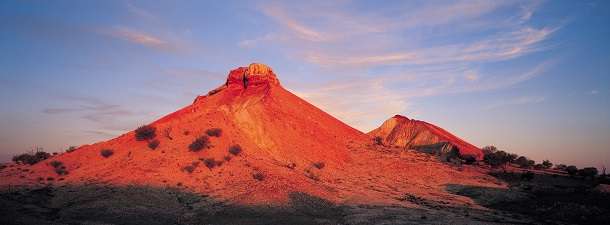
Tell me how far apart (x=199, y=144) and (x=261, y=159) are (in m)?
6.41

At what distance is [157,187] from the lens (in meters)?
38.1

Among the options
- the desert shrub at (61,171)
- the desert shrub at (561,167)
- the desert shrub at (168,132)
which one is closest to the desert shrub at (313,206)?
the desert shrub at (168,132)

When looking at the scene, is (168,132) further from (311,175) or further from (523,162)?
(523,162)

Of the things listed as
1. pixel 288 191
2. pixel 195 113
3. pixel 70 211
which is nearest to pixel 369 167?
pixel 288 191

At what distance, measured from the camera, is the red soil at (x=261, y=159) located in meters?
40.1

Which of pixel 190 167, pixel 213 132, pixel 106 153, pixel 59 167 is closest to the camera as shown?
pixel 190 167

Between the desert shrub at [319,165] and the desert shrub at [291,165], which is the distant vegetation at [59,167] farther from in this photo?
the desert shrub at [319,165]

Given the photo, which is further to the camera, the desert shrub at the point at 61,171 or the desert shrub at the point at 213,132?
the desert shrub at the point at 213,132

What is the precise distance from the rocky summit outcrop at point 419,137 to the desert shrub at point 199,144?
31102 mm

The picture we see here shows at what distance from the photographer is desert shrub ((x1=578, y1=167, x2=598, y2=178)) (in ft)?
194

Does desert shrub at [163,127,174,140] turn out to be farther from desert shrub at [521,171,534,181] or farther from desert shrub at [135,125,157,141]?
desert shrub at [521,171,534,181]

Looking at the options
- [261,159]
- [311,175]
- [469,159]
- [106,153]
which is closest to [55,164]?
[106,153]

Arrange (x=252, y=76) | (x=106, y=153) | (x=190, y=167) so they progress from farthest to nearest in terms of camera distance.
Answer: (x=252, y=76)
(x=106, y=153)
(x=190, y=167)

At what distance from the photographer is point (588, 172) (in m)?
59.1
